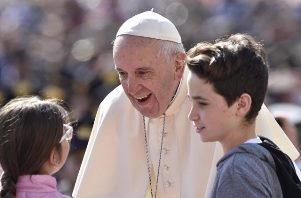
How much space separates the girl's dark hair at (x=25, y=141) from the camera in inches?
122

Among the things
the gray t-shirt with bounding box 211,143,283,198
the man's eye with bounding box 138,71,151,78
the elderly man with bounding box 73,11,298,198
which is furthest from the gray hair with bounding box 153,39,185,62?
the gray t-shirt with bounding box 211,143,283,198

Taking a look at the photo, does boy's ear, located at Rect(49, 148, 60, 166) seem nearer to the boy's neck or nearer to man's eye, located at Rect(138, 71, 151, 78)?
the boy's neck

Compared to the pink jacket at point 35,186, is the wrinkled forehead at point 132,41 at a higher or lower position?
higher

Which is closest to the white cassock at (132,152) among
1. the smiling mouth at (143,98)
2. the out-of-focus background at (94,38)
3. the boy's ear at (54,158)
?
the smiling mouth at (143,98)

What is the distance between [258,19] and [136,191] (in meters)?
6.88

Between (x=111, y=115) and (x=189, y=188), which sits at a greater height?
(x=111, y=115)

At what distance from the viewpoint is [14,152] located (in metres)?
3.11

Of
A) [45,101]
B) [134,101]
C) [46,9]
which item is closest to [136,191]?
[134,101]

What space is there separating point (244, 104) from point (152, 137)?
52.6 inches

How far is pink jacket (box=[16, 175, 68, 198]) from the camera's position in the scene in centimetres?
309

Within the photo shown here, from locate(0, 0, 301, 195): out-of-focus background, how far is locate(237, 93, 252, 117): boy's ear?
5.62m

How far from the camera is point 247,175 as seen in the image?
111 inches

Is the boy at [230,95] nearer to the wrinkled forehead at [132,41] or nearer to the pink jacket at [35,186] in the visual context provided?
the pink jacket at [35,186]

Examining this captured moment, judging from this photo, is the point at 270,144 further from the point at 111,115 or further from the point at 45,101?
the point at 111,115
